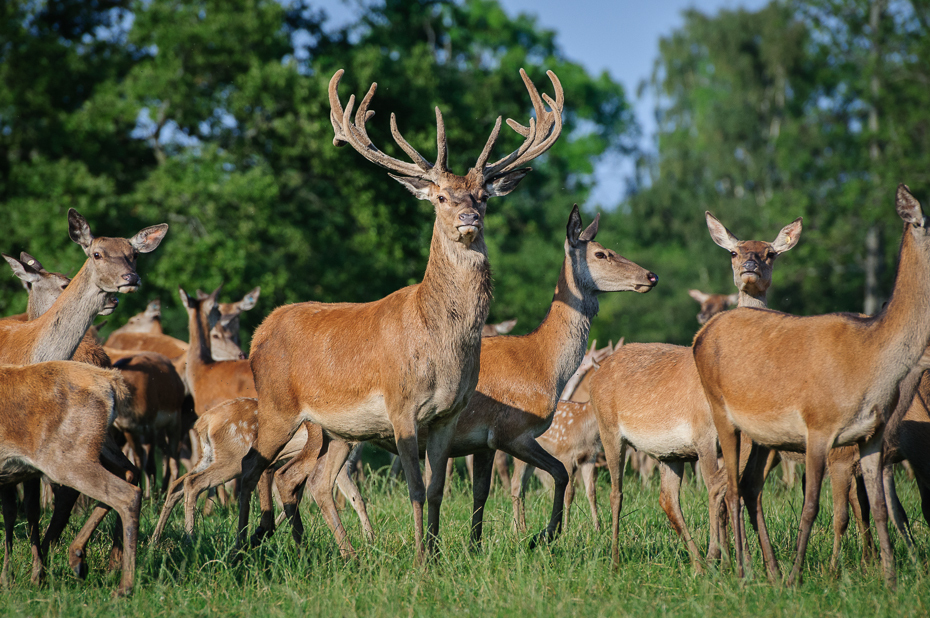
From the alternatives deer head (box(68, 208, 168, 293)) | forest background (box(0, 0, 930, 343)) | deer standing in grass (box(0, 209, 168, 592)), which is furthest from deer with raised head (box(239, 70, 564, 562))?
forest background (box(0, 0, 930, 343))

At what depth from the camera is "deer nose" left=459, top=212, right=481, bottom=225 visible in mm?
5391

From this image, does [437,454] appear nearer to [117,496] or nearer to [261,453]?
[261,453]

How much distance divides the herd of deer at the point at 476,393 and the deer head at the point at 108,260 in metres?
0.02

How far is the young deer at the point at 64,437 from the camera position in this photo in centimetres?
475

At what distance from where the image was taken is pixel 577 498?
29.0 feet

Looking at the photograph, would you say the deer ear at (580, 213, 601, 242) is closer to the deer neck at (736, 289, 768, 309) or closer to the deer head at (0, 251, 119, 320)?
Result: the deer neck at (736, 289, 768, 309)

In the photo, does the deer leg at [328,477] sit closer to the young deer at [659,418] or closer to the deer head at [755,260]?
the young deer at [659,418]

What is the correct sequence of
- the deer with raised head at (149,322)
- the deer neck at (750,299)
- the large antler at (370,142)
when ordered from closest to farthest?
1. the large antler at (370,142)
2. the deer neck at (750,299)
3. the deer with raised head at (149,322)

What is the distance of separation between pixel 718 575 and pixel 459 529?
6.81ft

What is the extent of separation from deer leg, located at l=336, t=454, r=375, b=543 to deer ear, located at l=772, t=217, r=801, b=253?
4034 millimetres

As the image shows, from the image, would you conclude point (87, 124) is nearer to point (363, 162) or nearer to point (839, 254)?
point (363, 162)

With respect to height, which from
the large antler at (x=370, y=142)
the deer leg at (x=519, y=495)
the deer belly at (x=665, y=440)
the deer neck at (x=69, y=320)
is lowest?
the deer leg at (x=519, y=495)

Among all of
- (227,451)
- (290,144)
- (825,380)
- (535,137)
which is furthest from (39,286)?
(290,144)

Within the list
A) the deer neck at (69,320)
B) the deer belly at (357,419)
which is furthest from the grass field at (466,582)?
the deer neck at (69,320)
